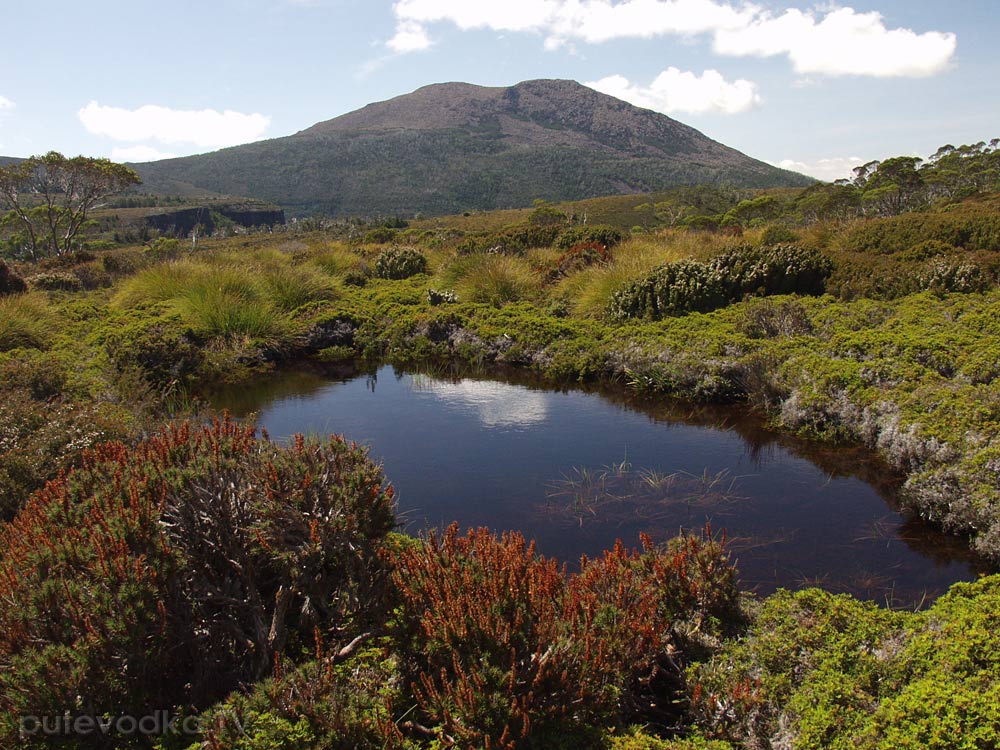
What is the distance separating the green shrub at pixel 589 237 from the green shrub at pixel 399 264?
4644 mm

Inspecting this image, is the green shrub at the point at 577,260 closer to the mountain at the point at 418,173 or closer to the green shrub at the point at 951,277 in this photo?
the green shrub at the point at 951,277

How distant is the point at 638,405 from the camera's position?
29.4ft

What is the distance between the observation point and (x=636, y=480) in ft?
20.8

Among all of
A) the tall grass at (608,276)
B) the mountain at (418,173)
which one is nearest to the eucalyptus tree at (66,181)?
the tall grass at (608,276)

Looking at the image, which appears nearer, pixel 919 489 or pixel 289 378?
pixel 919 489

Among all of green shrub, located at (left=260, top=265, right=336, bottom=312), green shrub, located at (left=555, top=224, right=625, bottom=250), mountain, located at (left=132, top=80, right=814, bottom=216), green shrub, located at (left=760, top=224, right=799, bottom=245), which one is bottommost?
green shrub, located at (left=260, top=265, right=336, bottom=312)

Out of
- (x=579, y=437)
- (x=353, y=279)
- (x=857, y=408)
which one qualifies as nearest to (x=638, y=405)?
(x=579, y=437)

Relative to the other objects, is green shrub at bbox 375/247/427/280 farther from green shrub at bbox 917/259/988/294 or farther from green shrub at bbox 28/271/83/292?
green shrub at bbox 917/259/988/294

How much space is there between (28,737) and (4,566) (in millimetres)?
870

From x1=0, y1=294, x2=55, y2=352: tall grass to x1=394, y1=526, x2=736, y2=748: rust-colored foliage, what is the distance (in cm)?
1091

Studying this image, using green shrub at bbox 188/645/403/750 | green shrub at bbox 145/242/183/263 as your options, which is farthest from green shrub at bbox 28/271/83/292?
green shrub at bbox 188/645/403/750

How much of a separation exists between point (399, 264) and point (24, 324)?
1033 cm

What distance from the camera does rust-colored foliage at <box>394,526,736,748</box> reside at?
2.69 m

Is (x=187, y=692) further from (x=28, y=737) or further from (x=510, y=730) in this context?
(x=510, y=730)
